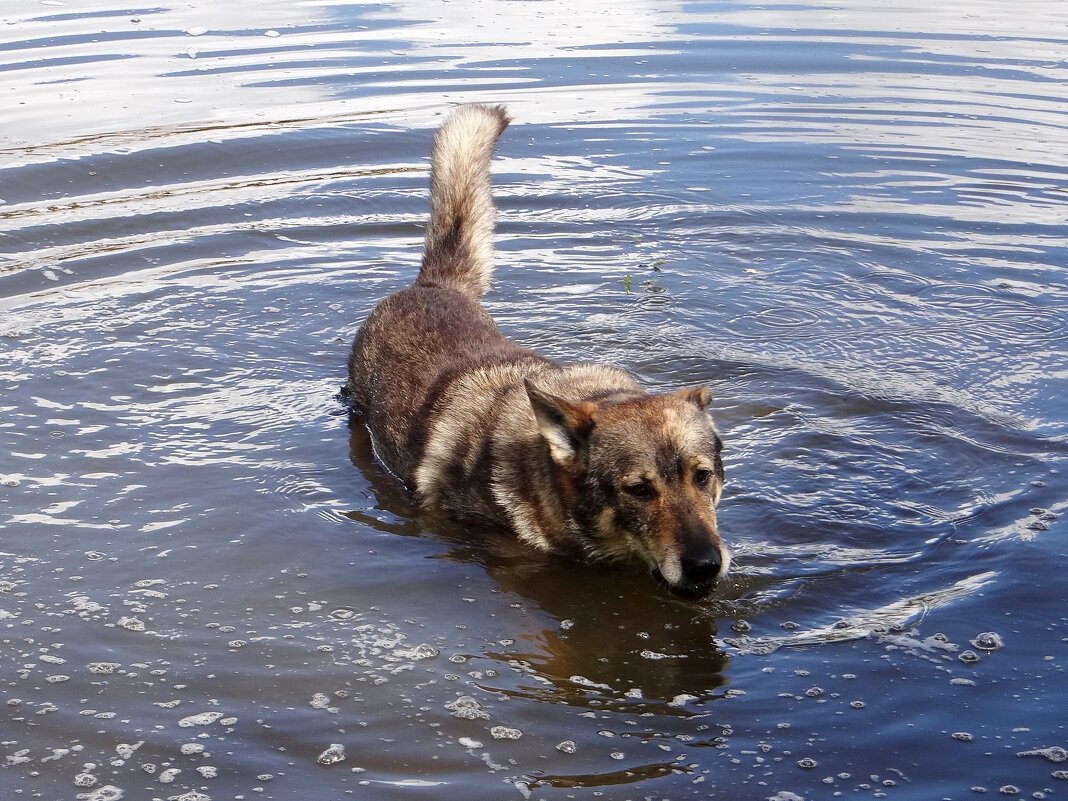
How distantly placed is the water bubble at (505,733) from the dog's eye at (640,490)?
144cm

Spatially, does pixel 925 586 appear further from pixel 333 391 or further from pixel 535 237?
pixel 535 237

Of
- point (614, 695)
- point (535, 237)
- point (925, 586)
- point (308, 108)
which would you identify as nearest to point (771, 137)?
point (535, 237)

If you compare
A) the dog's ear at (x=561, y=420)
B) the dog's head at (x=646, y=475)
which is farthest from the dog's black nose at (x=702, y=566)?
the dog's ear at (x=561, y=420)

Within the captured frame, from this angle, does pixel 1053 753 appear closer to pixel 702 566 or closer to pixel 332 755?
pixel 702 566

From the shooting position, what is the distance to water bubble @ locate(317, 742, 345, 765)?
467 centimetres

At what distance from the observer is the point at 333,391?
843 centimetres

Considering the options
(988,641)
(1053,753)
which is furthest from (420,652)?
(1053,753)

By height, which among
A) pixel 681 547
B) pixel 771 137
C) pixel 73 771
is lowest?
pixel 73 771

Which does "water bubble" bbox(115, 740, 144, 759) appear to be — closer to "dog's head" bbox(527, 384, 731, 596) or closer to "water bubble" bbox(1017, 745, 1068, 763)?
"dog's head" bbox(527, 384, 731, 596)

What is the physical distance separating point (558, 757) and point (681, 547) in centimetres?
127

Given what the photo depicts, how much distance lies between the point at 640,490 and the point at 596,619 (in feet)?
2.13

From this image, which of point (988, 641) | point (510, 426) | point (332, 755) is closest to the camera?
point (332, 755)

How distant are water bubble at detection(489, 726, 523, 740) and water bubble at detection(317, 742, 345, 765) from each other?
1.93 ft

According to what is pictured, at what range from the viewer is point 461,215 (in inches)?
330
